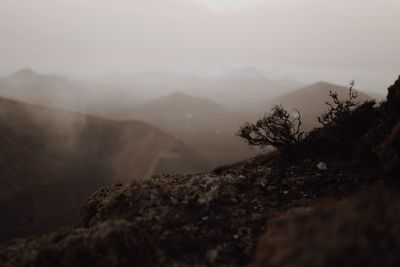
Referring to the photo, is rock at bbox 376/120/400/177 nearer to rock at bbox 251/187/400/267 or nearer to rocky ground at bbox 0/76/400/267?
rocky ground at bbox 0/76/400/267

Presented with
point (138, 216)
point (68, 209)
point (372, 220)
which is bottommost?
point (68, 209)

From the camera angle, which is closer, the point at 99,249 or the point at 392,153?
Answer: the point at 99,249

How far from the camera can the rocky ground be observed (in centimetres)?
647

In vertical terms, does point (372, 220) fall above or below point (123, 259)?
above

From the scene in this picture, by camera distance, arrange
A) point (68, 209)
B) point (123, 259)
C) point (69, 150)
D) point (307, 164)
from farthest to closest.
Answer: point (69, 150), point (68, 209), point (307, 164), point (123, 259)

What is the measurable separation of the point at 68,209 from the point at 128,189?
139 metres

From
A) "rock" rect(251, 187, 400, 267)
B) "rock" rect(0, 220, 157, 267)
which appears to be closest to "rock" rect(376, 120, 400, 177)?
"rock" rect(251, 187, 400, 267)

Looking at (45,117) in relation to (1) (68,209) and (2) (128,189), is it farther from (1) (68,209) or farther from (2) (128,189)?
(2) (128,189)

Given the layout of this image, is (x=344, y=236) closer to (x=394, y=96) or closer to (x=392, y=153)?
(x=392, y=153)

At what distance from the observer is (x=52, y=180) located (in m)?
156

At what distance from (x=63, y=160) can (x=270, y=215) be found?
16769cm

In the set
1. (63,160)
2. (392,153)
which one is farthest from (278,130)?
(63,160)

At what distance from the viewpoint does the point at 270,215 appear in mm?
12633

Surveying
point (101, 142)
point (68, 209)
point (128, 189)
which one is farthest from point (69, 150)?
point (128, 189)
